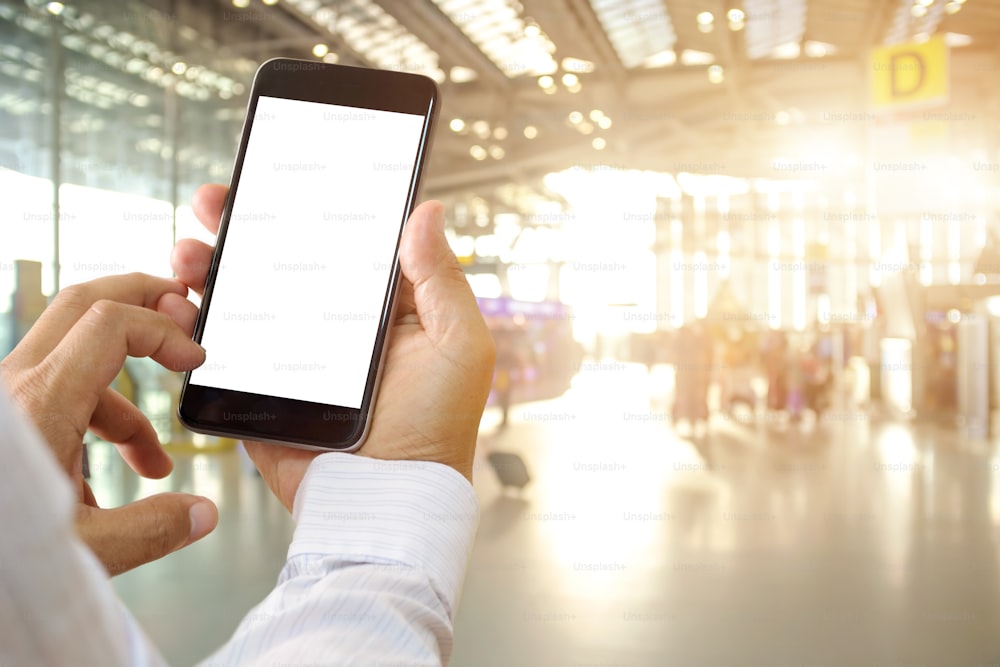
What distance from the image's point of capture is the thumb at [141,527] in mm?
814

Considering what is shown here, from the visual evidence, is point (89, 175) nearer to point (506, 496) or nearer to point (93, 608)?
point (506, 496)

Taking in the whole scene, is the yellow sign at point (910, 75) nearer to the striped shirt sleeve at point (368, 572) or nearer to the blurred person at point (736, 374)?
the blurred person at point (736, 374)

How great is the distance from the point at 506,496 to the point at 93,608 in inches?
252

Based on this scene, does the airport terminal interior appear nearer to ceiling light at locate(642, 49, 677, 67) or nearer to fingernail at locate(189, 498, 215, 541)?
ceiling light at locate(642, 49, 677, 67)

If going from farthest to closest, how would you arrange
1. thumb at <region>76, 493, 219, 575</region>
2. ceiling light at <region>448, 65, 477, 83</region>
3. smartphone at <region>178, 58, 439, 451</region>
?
1. ceiling light at <region>448, 65, 477, 83</region>
2. smartphone at <region>178, 58, 439, 451</region>
3. thumb at <region>76, 493, 219, 575</region>

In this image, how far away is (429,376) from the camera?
1.06 m

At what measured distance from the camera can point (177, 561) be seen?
4.60 metres

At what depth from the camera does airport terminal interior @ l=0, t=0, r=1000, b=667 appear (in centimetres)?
452

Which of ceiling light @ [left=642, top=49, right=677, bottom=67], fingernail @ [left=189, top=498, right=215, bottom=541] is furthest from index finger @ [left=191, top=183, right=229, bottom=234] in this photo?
ceiling light @ [left=642, top=49, right=677, bottom=67]

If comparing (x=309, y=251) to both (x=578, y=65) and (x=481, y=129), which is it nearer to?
(x=578, y=65)

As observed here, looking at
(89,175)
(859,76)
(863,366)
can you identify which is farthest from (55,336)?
(863,366)

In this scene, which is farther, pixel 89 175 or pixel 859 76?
pixel 859 76

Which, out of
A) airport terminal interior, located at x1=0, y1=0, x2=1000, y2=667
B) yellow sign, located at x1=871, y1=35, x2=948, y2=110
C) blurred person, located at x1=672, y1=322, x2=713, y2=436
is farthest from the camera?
blurred person, located at x1=672, y1=322, x2=713, y2=436

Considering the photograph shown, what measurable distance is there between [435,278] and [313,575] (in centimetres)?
53
